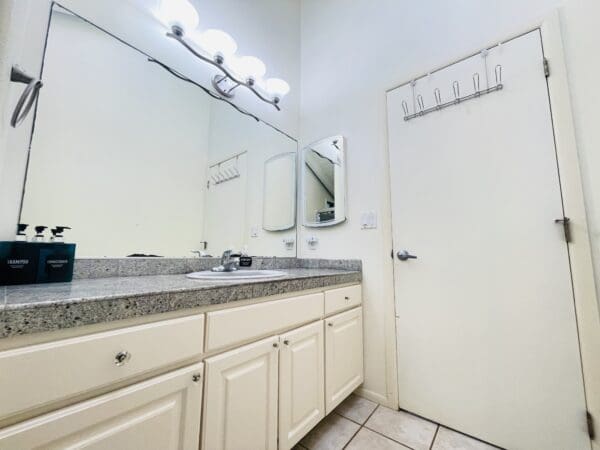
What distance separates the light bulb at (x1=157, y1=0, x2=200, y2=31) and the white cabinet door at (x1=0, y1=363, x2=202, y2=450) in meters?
1.57

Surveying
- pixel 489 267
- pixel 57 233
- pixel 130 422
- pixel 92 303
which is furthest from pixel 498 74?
pixel 57 233

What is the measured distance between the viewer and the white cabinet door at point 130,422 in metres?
0.47

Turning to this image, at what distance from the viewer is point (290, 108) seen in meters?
2.04

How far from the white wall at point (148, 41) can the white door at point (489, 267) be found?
1.10m

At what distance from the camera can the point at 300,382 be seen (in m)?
1.04

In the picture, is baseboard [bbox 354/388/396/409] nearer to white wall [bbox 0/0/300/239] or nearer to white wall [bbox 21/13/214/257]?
white wall [bbox 21/13/214/257]

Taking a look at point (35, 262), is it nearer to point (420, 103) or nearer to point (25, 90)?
point (25, 90)

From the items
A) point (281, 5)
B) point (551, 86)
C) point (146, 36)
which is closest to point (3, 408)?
point (146, 36)

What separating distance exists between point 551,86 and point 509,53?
270 mm

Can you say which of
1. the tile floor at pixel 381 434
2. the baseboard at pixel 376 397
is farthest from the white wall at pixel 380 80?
the tile floor at pixel 381 434

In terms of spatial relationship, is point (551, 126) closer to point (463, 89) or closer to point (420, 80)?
point (463, 89)

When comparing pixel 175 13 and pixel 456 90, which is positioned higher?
pixel 175 13

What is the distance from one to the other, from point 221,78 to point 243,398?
1.66m

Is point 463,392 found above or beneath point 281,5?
beneath
